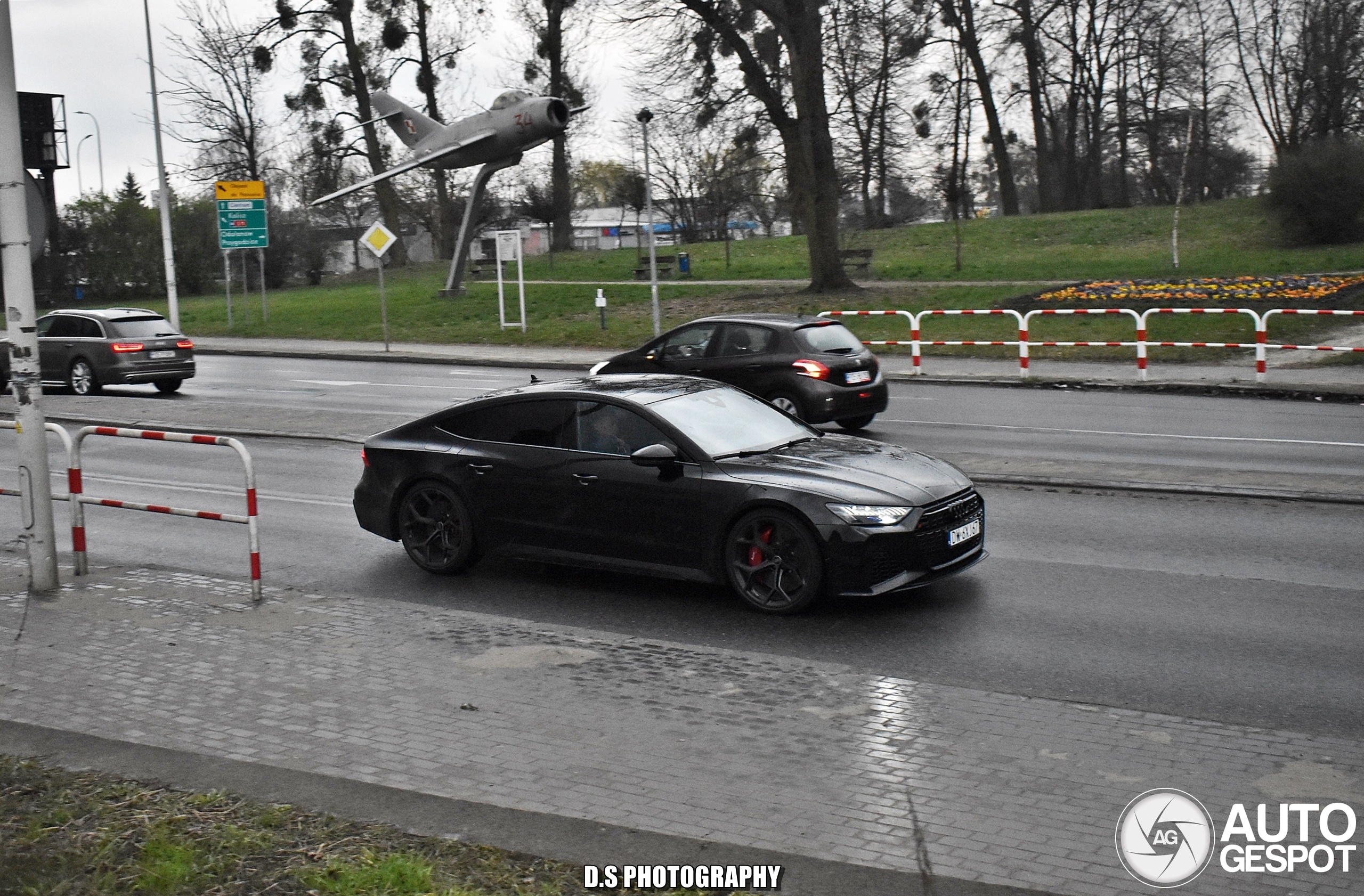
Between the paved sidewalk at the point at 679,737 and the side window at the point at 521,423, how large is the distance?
5.01 ft

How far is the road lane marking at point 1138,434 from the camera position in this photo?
50.3ft

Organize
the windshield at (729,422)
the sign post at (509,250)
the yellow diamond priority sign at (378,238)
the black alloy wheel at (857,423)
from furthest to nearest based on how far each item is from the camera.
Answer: the sign post at (509,250)
the yellow diamond priority sign at (378,238)
the black alloy wheel at (857,423)
the windshield at (729,422)

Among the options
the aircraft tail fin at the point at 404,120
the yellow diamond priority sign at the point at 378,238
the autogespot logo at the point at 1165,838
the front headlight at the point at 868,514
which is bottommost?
the autogespot logo at the point at 1165,838

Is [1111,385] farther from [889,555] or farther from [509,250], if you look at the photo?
[509,250]

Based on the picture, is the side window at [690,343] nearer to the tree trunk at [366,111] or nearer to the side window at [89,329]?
the side window at [89,329]

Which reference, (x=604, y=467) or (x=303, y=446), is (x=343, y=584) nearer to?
(x=604, y=467)

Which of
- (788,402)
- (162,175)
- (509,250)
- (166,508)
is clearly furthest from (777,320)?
(162,175)

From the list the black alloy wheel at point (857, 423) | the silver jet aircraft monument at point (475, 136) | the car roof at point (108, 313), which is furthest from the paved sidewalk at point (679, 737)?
the silver jet aircraft monument at point (475, 136)

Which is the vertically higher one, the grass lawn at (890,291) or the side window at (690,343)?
the grass lawn at (890,291)

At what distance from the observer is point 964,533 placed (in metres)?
8.47

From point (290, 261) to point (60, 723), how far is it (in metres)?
61.6

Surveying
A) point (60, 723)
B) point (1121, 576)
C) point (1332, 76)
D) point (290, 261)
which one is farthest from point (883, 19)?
point (60, 723)

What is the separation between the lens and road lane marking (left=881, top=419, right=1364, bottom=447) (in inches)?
604

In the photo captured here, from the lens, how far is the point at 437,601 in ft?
29.2
